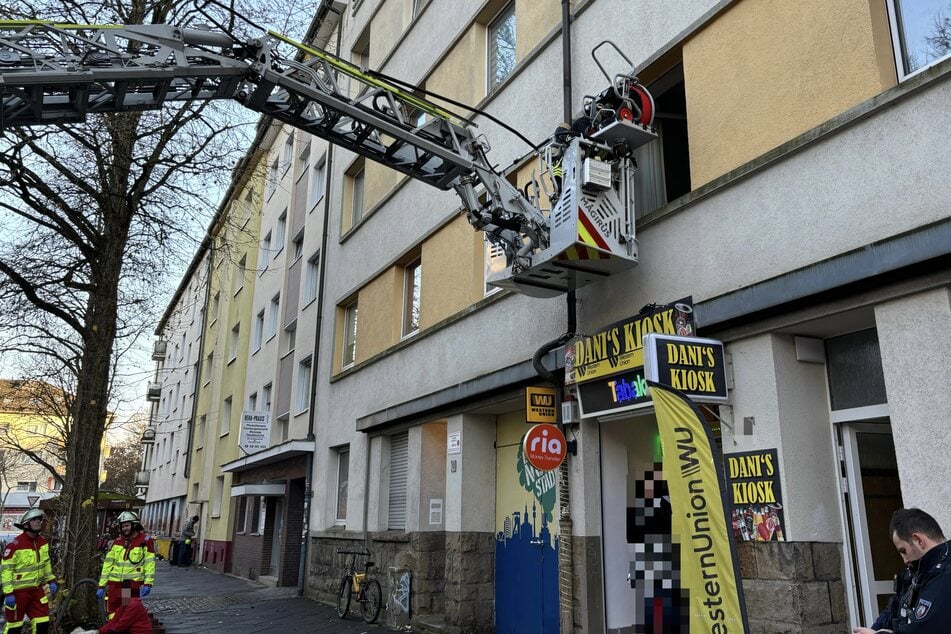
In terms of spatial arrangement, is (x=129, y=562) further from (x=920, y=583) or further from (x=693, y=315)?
(x=920, y=583)

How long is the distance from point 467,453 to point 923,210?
745 centimetres

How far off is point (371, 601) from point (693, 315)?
8.28 m

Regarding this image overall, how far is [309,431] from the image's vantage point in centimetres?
1830

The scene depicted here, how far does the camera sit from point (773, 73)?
6652mm

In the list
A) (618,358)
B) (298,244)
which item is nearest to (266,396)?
(298,244)

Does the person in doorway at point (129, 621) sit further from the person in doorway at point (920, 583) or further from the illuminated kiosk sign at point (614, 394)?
the person in doorway at point (920, 583)

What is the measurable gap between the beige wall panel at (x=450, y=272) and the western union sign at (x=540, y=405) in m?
2.98

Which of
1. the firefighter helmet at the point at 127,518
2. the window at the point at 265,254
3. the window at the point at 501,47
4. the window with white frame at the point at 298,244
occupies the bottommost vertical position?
the firefighter helmet at the point at 127,518

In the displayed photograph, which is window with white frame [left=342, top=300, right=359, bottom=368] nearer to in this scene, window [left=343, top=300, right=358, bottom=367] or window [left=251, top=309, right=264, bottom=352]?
window [left=343, top=300, right=358, bottom=367]

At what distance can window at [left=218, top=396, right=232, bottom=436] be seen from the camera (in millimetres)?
29812

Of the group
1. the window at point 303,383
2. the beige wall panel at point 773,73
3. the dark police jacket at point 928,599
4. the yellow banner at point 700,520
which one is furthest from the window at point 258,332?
the dark police jacket at point 928,599

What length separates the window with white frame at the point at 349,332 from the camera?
17.2 m

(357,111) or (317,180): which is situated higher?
(317,180)

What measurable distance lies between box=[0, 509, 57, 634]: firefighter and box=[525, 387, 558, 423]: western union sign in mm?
6776
